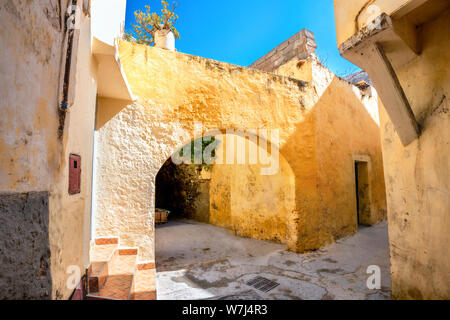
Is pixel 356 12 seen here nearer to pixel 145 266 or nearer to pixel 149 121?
pixel 149 121

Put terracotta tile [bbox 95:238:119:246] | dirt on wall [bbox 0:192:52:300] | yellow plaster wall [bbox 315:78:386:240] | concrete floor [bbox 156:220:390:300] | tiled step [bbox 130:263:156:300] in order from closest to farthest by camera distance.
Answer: dirt on wall [bbox 0:192:52:300], tiled step [bbox 130:263:156:300], concrete floor [bbox 156:220:390:300], terracotta tile [bbox 95:238:119:246], yellow plaster wall [bbox 315:78:386:240]

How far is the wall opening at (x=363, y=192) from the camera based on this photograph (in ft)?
23.5

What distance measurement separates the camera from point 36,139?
1215 mm

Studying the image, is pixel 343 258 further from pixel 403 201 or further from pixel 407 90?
pixel 407 90

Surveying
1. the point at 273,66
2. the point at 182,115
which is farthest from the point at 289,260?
the point at 273,66

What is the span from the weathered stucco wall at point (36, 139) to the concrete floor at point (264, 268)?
6.83 feet

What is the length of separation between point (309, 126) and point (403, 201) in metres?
2.57

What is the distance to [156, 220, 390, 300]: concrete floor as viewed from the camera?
3.16m

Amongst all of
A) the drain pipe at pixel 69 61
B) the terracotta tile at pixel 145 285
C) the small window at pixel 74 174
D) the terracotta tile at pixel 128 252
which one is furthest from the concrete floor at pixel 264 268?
the drain pipe at pixel 69 61

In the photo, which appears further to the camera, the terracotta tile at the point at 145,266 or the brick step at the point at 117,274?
the terracotta tile at the point at 145,266

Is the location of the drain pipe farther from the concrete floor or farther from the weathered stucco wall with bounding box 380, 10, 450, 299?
the weathered stucco wall with bounding box 380, 10, 450, 299

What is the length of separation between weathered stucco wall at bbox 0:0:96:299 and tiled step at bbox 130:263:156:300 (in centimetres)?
123

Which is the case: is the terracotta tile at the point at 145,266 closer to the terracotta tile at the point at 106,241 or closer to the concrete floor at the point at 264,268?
the concrete floor at the point at 264,268

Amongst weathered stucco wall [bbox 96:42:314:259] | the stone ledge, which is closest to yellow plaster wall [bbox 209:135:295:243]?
weathered stucco wall [bbox 96:42:314:259]
